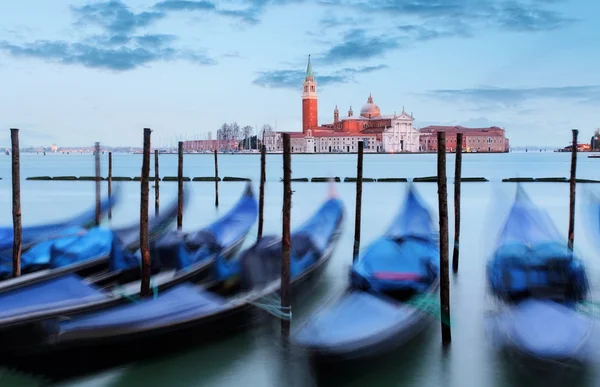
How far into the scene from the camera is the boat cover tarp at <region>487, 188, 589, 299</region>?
5.35 metres

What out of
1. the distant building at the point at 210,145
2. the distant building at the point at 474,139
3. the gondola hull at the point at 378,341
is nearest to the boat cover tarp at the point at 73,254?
the gondola hull at the point at 378,341

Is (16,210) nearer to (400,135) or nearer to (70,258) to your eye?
(70,258)

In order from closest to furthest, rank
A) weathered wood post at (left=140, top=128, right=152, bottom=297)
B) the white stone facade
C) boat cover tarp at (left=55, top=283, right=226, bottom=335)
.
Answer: boat cover tarp at (left=55, top=283, right=226, bottom=335), weathered wood post at (left=140, top=128, right=152, bottom=297), the white stone facade

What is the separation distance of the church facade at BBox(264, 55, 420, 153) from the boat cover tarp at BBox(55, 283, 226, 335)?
7214cm

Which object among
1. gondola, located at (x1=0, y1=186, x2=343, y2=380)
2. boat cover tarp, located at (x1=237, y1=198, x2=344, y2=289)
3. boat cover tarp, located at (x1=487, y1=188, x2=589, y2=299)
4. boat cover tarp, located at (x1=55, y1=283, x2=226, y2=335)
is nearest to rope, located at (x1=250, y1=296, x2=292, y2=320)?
gondola, located at (x1=0, y1=186, x2=343, y2=380)

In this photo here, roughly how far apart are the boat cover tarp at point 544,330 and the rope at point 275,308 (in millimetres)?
1763

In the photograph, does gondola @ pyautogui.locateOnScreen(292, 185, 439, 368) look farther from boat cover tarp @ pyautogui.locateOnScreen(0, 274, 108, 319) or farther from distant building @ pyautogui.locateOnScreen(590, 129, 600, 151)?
distant building @ pyautogui.locateOnScreen(590, 129, 600, 151)

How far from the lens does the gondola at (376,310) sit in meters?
3.84

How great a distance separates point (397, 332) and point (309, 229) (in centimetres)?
331

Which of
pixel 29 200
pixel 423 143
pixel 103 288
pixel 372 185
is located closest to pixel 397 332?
pixel 103 288

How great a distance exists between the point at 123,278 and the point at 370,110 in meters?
79.1

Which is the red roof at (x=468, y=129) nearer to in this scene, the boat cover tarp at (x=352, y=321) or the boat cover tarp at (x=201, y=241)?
the boat cover tarp at (x=201, y=241)

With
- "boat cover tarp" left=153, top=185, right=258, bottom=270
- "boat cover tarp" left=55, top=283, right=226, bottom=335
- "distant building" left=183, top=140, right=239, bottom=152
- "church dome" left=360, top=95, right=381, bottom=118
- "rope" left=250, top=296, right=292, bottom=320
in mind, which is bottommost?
"rope" left=250, top=296, right=292, bottom=320

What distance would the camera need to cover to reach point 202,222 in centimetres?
1364
